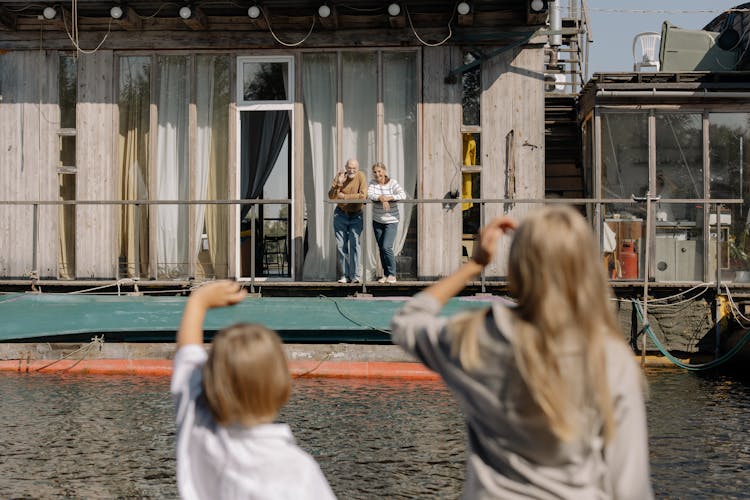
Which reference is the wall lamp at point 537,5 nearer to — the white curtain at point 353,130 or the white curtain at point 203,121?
the white curtain at point 353,130

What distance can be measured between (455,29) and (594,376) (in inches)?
479

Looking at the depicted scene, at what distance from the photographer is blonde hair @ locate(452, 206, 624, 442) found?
250cm

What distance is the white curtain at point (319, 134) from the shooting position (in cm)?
1455

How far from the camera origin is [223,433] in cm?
288

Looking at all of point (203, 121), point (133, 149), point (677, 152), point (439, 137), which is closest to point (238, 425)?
point (439, 137)

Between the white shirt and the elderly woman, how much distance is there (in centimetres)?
1061

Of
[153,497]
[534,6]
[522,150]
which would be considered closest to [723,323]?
[522,150]

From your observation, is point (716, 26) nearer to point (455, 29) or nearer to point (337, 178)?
point (455, 29)

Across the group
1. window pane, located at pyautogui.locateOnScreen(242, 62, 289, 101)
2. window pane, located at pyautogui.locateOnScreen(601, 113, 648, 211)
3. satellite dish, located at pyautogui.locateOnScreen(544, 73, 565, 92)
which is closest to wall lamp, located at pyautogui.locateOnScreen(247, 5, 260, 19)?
window pane, located at pyautogui.locateOnScreen(242, 62, 289, 101)

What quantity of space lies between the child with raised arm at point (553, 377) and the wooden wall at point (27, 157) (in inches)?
505

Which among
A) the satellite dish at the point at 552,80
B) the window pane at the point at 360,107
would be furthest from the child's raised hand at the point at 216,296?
the satellite dish at the point at 552,80

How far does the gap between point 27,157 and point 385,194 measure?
5.32 metres

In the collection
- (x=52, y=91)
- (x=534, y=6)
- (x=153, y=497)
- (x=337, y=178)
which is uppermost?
(x=534, y=6)

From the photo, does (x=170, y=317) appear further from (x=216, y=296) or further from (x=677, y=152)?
(x=216, y=296)
